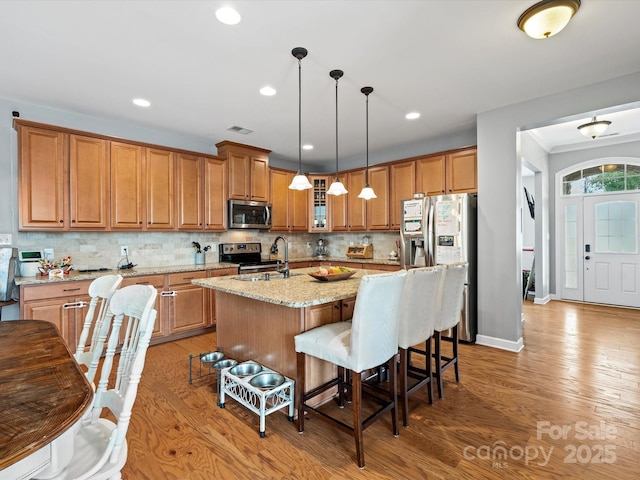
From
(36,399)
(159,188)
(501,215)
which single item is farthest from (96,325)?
(501,215)

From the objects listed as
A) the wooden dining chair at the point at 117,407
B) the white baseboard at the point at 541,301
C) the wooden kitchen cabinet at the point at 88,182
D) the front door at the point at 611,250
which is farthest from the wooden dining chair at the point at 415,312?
the front door at the point at 611,250

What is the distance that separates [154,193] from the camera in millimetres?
4160

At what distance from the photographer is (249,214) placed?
5074 mm

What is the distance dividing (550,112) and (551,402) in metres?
2.78

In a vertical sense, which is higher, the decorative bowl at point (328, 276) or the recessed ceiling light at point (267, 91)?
the recessed ceiling light at point (267, 91)

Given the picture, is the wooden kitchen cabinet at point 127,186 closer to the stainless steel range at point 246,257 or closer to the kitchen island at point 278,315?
the stainless steel range at point 246,257

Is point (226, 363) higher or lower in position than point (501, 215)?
lower

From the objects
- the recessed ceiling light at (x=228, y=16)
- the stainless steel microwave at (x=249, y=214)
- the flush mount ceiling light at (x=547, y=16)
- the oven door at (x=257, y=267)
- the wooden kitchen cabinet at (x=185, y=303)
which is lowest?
the wooden kitchen cabinet at (x=185, y=303)

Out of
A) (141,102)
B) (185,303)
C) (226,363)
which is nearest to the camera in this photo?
(226,363)

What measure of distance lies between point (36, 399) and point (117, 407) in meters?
0.41

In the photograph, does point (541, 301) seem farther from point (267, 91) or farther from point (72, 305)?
point (72, 305)

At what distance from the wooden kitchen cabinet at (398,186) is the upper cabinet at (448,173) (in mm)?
112

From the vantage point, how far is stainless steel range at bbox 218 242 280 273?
477 centimetres

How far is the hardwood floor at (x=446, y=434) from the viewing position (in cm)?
183
